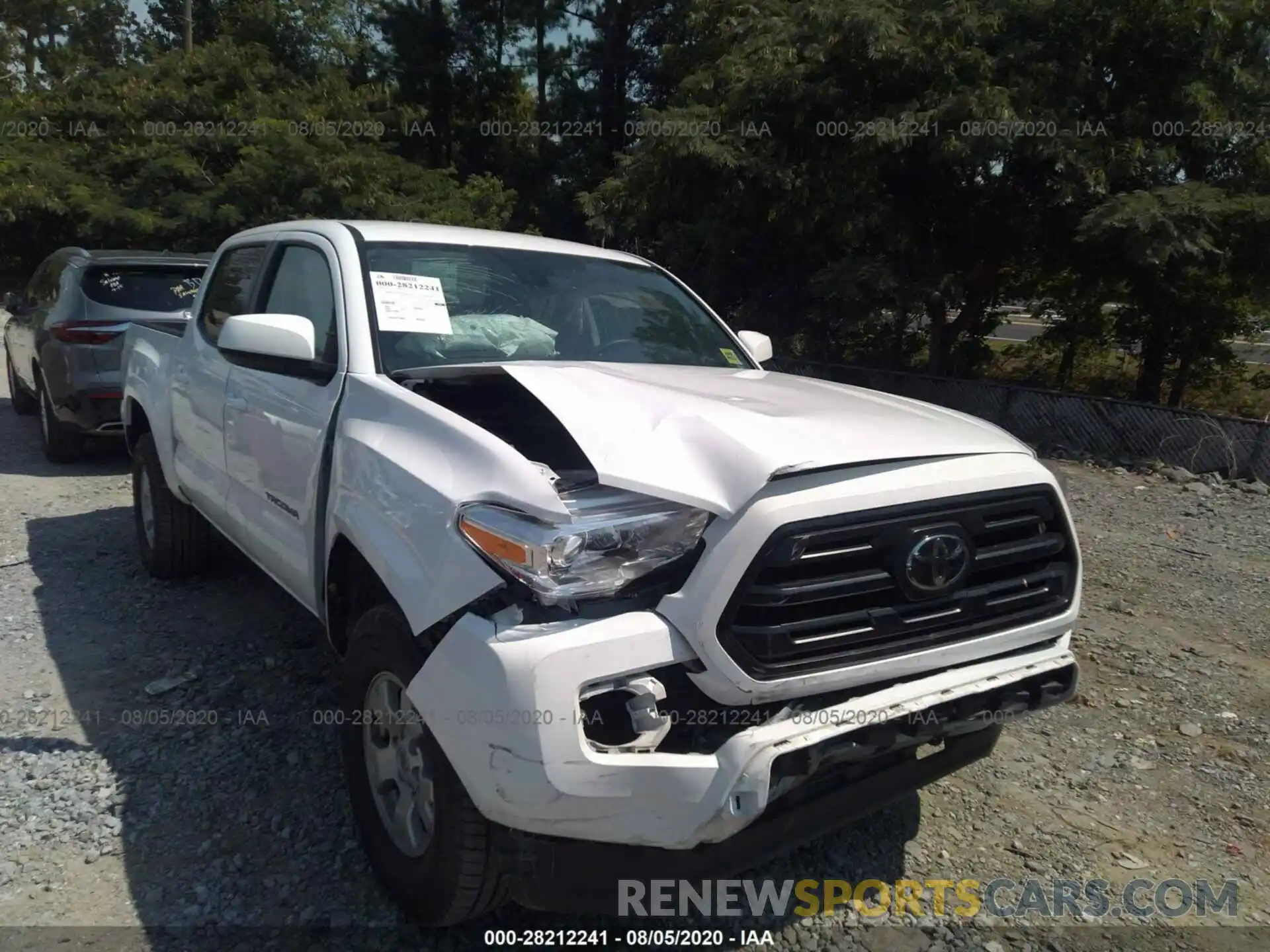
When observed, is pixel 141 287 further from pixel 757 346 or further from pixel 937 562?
pixel 937 562

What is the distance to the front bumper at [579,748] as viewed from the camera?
1956 mm

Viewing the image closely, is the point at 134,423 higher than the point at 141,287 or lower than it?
lower

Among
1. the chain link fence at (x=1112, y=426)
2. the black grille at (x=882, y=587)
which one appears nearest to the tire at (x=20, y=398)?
the chain link fence at (x=1112, y=426)

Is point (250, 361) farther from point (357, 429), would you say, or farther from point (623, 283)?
point (623, 283)

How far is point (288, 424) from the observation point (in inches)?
127

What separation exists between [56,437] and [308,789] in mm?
5770

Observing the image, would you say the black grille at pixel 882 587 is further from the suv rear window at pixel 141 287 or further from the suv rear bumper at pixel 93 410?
the suv rear window at pixel 141 287

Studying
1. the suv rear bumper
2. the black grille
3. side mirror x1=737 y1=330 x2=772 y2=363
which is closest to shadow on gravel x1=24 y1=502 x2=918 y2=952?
the black grille

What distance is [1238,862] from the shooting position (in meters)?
2.94

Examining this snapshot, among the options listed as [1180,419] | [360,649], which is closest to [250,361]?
[360,649]

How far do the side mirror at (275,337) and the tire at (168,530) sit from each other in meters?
1.99

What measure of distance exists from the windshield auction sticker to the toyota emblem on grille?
1.79 metres

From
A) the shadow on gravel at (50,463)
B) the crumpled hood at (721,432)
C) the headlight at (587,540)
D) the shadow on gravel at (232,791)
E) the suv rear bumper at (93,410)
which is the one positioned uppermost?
the crumpled hood at (721,432)

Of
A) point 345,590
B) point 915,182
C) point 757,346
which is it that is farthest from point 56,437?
point 915,182
